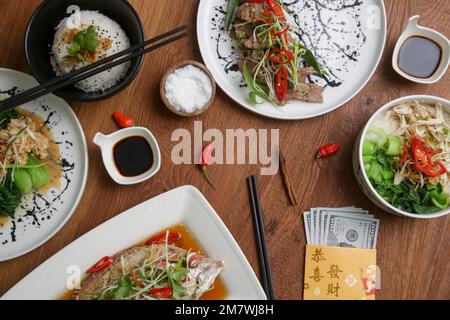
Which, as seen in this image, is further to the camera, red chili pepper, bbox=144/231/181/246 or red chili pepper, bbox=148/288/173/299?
red chili pepper, bbox=144/231/181/246

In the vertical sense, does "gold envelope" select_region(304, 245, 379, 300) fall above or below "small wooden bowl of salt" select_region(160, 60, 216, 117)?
below

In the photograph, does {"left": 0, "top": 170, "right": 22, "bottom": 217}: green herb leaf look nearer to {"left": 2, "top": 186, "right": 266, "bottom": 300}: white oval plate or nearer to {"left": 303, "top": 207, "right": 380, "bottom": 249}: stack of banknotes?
{"left": 2, "top": 186, "right": 266, "bottom": 300}: white oval plate

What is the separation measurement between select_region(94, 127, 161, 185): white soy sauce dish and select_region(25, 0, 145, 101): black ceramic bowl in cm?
24

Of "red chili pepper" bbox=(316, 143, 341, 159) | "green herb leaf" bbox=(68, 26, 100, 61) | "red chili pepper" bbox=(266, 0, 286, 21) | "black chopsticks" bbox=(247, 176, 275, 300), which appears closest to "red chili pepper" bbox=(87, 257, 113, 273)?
"black chopsticks" bbox=(247, 176, 275, 300)

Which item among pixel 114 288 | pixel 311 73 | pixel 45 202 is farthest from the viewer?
pixel 311 73

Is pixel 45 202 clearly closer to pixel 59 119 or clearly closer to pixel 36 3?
pixel 59 119

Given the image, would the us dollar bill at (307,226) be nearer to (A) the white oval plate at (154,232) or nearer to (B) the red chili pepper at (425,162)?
(A) the white oval plate at (154,232)

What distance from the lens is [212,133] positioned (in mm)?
2377

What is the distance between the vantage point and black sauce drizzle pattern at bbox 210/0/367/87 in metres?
2.41

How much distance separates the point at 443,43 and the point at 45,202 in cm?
221

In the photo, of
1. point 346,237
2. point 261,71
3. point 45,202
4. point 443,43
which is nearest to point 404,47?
point 443,43

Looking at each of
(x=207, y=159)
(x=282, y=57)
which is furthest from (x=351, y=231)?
(x=282, y=57)

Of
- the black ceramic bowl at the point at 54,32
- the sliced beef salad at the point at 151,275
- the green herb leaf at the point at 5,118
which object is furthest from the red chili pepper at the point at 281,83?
the green herb leaf at the point at 5,118

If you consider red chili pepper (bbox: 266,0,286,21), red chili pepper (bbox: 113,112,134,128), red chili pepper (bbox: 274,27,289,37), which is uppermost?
red chili pepper (bbox: 266,0,286,21)
